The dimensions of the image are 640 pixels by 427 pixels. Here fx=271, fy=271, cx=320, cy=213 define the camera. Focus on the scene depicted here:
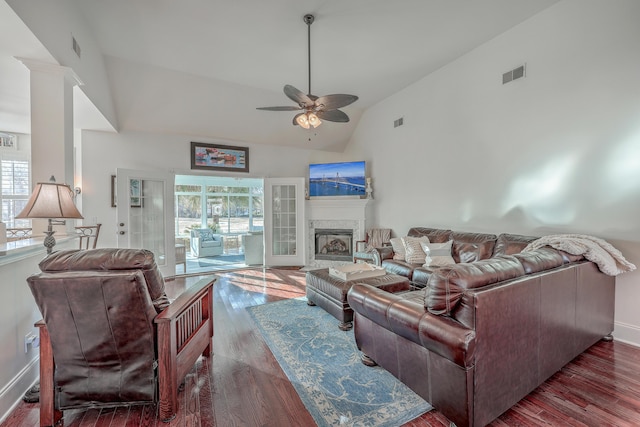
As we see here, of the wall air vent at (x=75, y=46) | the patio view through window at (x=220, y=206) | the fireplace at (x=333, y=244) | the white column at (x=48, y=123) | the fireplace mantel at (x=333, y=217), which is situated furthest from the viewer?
the patio view through window at (x=220, y=206)

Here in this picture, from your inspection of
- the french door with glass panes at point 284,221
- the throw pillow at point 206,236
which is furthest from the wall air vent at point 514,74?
the throw pillow at point 206,236

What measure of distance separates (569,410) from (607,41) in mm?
3315

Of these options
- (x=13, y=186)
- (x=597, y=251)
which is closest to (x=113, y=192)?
(x=13, y=186)

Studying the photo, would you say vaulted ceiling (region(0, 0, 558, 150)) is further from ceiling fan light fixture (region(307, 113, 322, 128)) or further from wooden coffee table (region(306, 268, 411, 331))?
wooden coffee table (region(306, 268, 411, 331))

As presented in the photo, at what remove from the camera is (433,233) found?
4234mm

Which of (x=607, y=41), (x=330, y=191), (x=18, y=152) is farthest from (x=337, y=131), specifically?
(x=18, y=152)

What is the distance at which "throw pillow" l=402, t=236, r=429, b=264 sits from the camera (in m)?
3.80

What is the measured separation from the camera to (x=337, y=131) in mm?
6414

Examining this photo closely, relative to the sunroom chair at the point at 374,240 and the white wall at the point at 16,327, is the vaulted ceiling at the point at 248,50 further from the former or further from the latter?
the sunroom chair at the point at 374,240

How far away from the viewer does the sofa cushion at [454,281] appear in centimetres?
142

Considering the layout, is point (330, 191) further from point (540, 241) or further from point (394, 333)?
point (394, 333)

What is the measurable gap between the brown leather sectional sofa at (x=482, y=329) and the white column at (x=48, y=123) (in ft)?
9.60

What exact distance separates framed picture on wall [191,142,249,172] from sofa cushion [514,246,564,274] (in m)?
5.18

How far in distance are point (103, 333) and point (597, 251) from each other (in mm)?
3649
